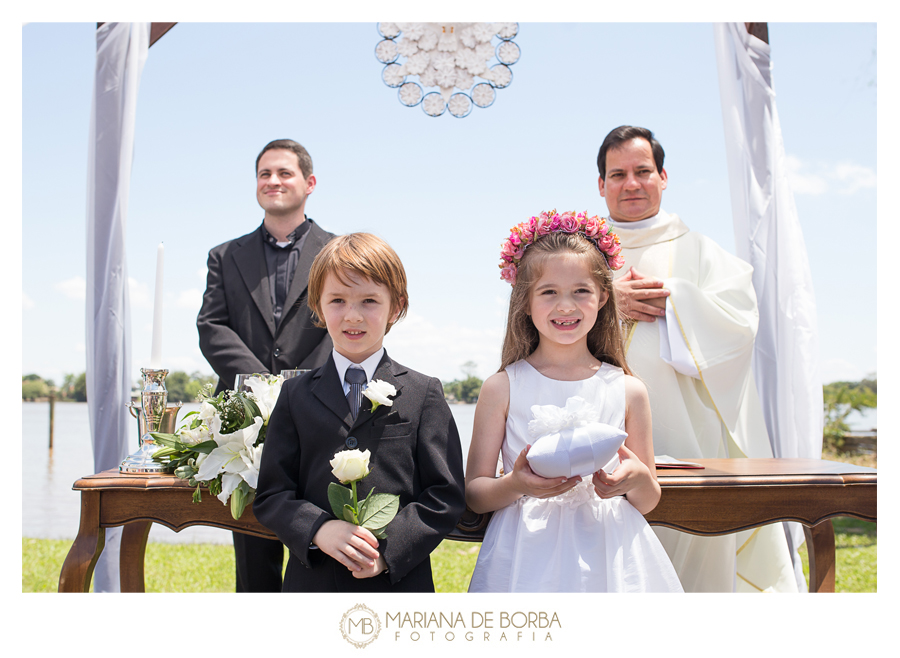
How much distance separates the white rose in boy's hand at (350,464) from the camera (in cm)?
143

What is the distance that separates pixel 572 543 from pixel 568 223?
3.10ft

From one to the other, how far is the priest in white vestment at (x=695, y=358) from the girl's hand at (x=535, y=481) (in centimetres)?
110

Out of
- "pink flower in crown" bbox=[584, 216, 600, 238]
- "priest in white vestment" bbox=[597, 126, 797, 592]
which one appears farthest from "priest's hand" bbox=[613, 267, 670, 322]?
"pink flower in crown" bbox=[584, 216, 600, 238]

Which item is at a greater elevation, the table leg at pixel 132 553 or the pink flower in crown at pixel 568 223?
the pink flower in crown at pixel 568 223

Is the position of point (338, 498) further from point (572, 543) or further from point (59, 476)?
point (59, 476)

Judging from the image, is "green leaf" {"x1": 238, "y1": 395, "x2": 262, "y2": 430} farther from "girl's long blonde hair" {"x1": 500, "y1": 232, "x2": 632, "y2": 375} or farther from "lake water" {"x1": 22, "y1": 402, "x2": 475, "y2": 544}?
"lake water" {"x1": 22, "y1": 402, "x2": 475, "y2": 544}

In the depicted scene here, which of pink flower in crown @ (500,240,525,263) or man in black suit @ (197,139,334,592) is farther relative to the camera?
man in black suit @ (197,139,334,592)

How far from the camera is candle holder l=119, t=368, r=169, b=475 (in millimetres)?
1933

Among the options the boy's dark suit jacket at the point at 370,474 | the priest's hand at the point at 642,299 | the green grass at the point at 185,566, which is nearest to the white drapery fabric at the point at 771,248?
the priest's hand at the point at 642,299

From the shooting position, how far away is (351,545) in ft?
4.80

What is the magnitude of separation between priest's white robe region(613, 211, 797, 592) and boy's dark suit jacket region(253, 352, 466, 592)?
1231 mm

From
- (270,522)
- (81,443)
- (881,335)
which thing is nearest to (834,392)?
(881,335)

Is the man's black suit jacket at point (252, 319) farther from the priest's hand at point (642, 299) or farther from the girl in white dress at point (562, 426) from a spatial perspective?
the priest's hand at point (642, 299)
